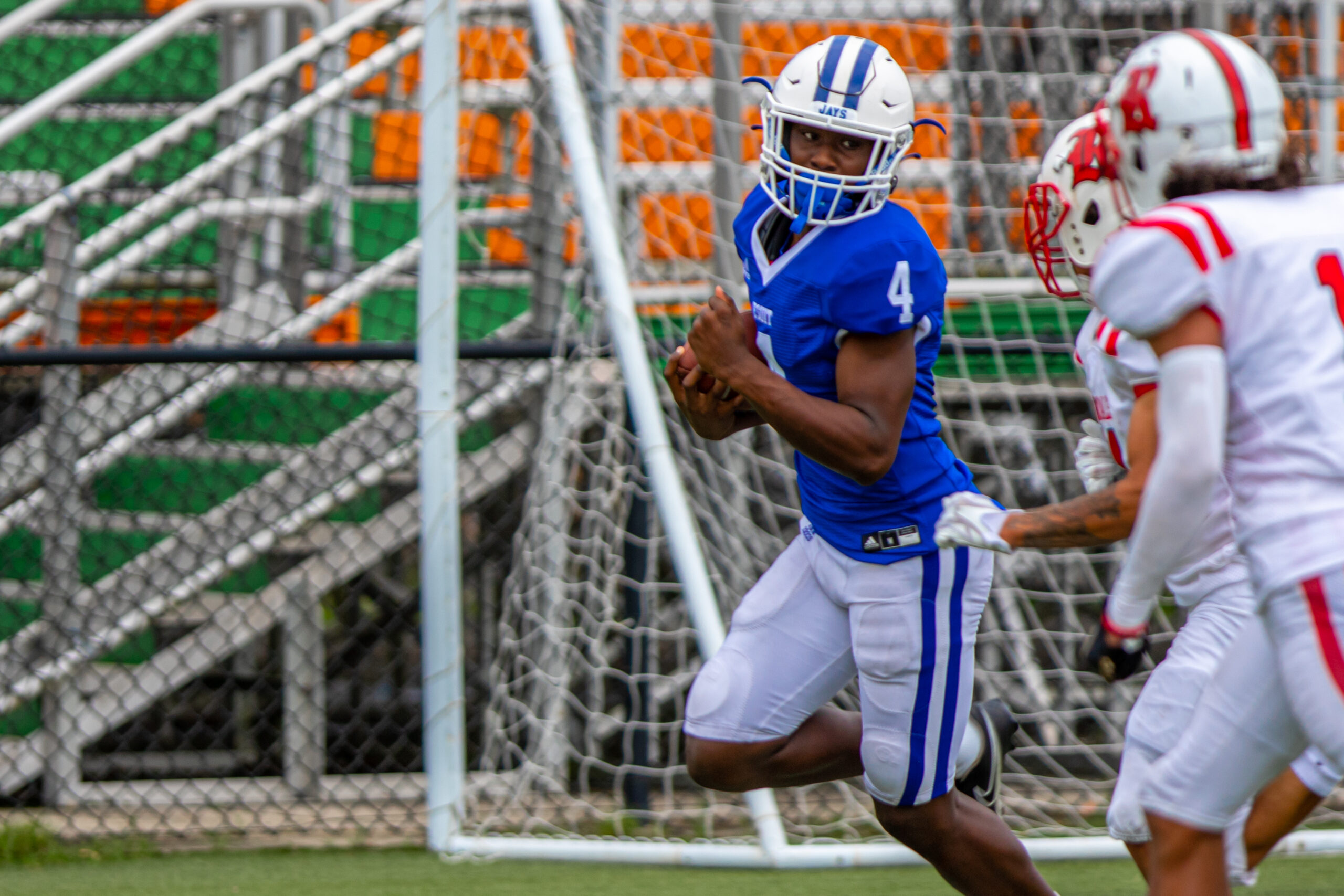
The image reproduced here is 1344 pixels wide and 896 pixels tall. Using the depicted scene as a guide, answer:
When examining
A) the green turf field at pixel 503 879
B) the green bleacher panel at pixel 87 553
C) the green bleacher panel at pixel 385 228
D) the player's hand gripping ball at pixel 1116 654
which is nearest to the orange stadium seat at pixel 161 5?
the green bleacher panel at pixel 385 228

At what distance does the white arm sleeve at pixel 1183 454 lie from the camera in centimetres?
203

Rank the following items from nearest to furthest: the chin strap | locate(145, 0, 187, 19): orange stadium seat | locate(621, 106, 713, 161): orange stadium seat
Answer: the chin strap, locate(621, 106, 713, 161): orange stadium seat, locate(145, 0, 187, 19): orange stadium seat

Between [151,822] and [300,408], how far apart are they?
1612 mm

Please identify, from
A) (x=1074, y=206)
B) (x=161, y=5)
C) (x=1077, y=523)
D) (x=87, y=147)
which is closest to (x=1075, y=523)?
(x=1077, y=523)

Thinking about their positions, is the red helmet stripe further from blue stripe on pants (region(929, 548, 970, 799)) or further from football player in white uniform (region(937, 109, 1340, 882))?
blue stripe on pants (region(929, 548, 970, 799))

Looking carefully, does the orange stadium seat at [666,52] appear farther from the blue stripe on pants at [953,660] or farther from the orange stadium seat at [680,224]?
the blue stripe on pants at [953,660]

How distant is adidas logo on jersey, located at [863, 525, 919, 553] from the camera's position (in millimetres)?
3061

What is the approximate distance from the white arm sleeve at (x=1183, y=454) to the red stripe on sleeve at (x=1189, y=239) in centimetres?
11

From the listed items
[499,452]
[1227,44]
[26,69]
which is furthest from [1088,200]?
[26,69]

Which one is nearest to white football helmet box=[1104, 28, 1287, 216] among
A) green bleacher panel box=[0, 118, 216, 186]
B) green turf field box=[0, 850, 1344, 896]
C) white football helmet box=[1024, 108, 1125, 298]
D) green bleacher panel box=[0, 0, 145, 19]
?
white football helmet box=[1024, 108, 1125, 298]

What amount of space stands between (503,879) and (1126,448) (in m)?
2.40

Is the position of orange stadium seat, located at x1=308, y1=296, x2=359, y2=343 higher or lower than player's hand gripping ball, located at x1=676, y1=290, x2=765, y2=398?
higher

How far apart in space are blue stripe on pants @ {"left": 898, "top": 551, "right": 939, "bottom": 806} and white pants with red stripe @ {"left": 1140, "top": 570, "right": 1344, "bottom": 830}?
792 mm

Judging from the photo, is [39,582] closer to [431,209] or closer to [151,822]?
[151,822]
